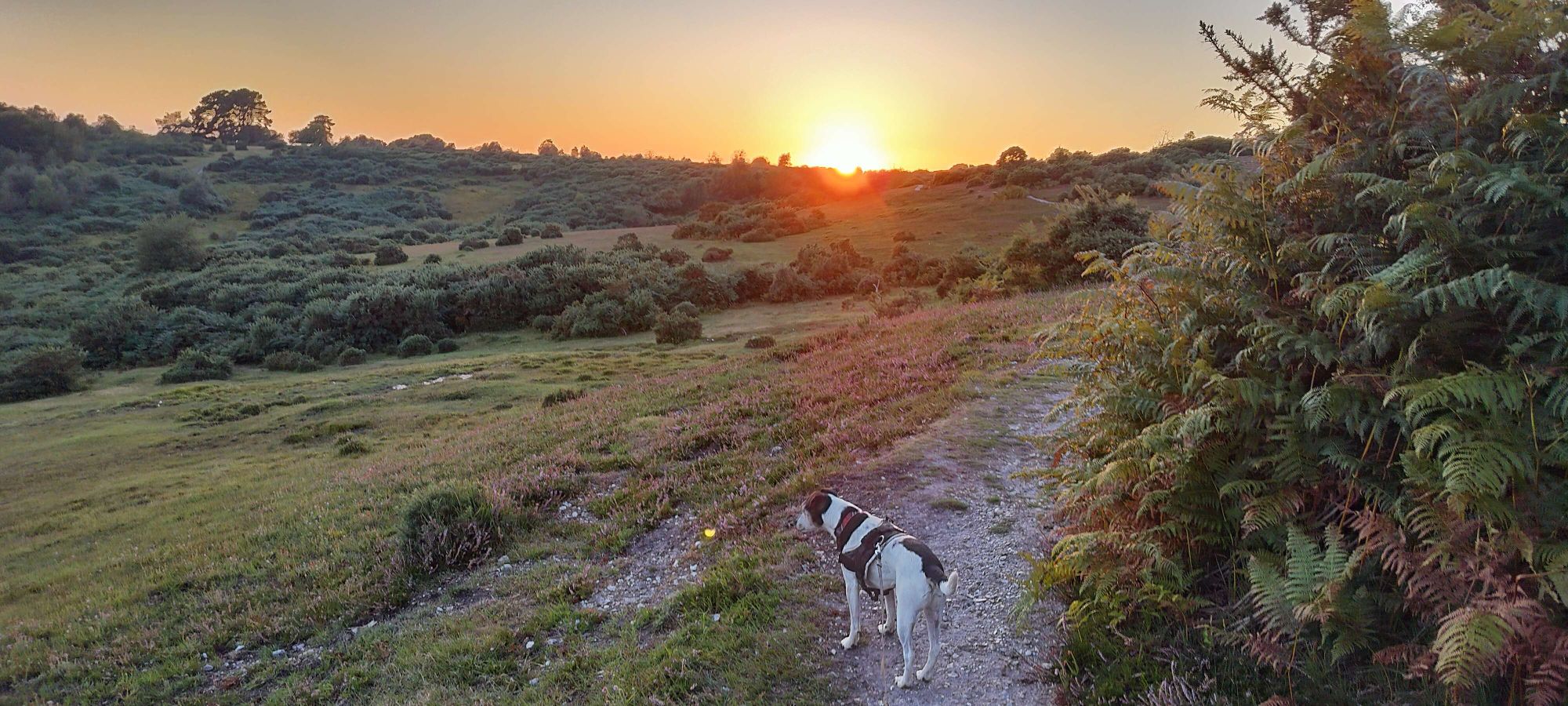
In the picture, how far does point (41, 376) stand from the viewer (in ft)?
92.1

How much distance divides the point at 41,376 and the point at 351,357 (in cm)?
1044

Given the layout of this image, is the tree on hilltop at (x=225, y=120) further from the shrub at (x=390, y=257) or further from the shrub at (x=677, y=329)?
the shrub at (x=677, y=329)

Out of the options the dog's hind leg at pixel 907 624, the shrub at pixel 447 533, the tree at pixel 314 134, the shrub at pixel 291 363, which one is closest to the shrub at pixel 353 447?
the shrub at pixel 447 533

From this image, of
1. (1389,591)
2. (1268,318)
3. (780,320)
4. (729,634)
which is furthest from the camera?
(780,320)

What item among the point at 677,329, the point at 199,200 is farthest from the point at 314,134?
the point at 677,329

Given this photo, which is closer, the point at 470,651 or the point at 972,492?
the point at 470,651

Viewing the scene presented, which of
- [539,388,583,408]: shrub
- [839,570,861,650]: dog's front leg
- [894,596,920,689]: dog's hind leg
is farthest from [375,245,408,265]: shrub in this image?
[894,596,920,689]: dog's hind leg

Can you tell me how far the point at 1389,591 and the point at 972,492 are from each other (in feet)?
14.9

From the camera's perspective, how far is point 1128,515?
5.72 m

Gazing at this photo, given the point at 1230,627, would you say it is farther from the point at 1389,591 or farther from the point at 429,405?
the point at 429,405

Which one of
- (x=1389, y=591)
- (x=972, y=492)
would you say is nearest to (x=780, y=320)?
(x=972, y=492)

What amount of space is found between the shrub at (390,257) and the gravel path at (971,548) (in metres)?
53.5

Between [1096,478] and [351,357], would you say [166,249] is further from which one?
[1096,478]

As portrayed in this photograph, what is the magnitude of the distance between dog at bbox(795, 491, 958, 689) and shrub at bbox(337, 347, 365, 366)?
1343 inches
